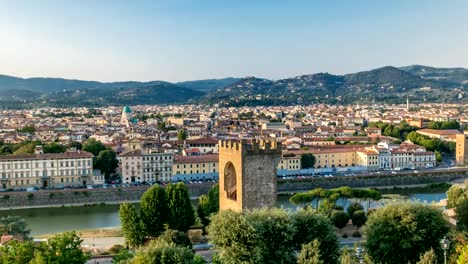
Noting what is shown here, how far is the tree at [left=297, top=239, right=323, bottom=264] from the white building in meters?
22.5

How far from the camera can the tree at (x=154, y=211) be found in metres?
18.2

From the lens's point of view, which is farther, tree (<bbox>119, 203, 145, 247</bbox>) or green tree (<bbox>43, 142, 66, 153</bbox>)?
green tree (<bbox>43, 142, 66, 153</bbox>)

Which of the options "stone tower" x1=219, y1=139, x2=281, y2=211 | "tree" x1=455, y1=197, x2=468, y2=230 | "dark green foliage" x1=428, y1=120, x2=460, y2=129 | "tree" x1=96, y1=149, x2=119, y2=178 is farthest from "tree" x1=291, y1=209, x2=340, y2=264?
"dark green foliage" x1=428, y1=120, x2=460, y2=129

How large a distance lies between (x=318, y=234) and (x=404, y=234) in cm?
214

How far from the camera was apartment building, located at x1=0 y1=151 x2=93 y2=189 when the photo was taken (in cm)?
2947

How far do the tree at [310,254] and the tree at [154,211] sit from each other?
9.08m

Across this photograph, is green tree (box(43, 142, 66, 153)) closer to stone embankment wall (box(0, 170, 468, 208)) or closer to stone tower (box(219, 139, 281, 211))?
stone embankment wall (box(0, 170, 468, 208))

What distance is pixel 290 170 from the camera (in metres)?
34.4

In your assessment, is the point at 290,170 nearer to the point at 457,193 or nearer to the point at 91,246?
the point at 457,193

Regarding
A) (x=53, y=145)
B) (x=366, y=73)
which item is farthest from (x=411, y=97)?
(x=53, y=145)

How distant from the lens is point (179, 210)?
736 inches

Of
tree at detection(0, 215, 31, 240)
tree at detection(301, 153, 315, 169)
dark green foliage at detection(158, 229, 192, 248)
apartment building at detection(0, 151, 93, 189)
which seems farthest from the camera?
tree at detection(301, 153, 315, 169)

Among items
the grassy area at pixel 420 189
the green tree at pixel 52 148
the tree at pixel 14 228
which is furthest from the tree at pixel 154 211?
the green tree at pixel 52 148

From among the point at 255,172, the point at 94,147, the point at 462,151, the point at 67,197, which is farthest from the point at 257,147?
the point at 462,151
